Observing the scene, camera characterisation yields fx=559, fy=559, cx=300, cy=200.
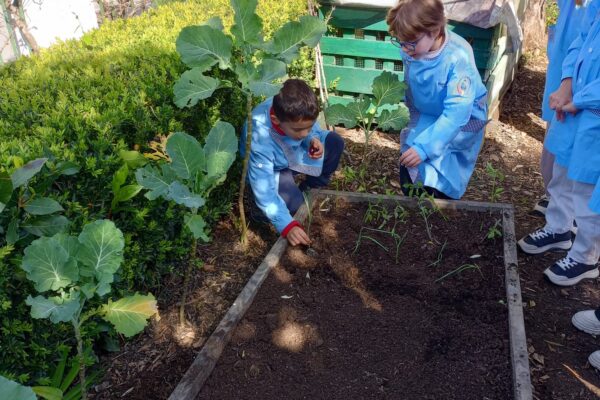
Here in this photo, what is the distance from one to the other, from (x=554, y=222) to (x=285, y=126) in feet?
5.78

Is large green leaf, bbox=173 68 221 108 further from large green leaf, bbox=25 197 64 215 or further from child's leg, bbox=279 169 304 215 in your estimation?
child's leg, bbox=279 169 304 215

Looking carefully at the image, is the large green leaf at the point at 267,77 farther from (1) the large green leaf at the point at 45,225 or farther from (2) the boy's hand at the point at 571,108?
(2) the boy's hand at the point at 571,108

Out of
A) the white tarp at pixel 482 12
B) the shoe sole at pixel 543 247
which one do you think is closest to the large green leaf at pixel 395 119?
the shoe sole at pixel 543 247

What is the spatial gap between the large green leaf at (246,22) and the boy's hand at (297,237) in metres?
1.03

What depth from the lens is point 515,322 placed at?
8.27 ft

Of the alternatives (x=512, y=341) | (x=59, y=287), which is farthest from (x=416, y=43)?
(x=59, y=287)

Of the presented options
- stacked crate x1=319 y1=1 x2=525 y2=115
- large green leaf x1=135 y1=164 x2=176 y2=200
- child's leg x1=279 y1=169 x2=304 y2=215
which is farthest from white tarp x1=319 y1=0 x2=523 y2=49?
large green leaf x1=135 y1=164 x2=176 y2=200

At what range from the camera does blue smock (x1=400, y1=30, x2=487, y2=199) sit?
321cm

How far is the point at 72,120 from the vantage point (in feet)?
8.54

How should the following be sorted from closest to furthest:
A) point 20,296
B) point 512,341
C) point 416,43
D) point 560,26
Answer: point 20,296, point 512,341, point 416,43, point 560,26

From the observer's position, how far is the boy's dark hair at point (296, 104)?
10.3 feet

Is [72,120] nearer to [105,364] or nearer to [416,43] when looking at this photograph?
[105,364]

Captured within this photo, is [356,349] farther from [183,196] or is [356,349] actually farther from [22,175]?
[22,175]

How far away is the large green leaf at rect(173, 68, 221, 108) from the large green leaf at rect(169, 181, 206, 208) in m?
0.60
